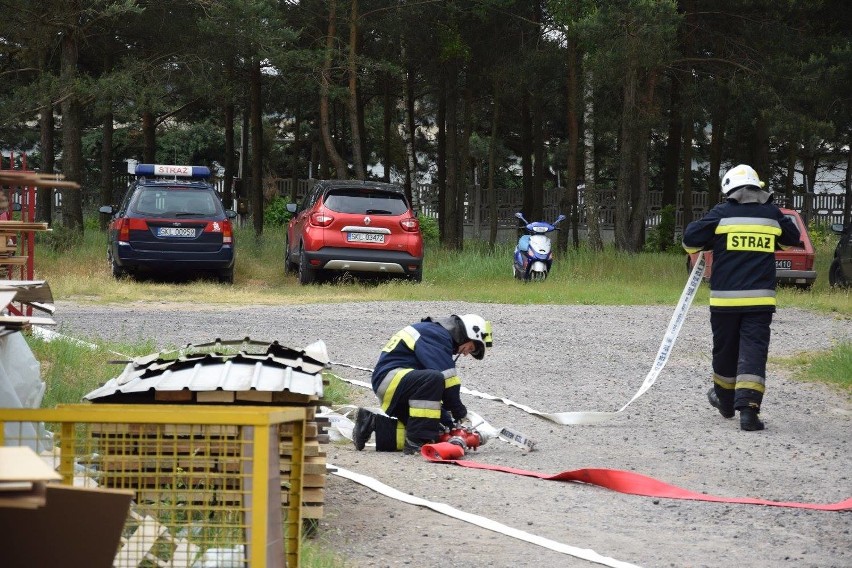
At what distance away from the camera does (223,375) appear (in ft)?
18.9

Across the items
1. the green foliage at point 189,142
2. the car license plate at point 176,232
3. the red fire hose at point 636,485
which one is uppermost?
the green foliage at point 189,142

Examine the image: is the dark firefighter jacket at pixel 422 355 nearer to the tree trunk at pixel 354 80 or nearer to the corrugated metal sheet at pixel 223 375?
the corrugated metal sheet at pixel 223 375

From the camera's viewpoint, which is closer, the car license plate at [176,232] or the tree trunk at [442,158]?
the car license plate at [176,232]

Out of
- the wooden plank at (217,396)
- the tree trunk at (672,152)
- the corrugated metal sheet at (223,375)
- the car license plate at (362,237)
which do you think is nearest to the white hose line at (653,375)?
the corrugated metal sheet at (223,375)

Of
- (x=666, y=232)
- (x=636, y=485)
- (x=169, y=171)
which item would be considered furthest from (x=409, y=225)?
(x=666, y=232)

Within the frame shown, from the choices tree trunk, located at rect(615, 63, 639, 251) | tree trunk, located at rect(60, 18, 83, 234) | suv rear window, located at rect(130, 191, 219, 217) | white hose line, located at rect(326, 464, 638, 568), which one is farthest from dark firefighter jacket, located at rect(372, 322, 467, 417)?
tree trunk, located at rect(60, 18, 83, 234)

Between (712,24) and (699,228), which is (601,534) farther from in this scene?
(712,24)

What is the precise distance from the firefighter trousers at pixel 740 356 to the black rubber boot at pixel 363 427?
111 inches

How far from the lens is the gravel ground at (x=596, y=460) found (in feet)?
19.2

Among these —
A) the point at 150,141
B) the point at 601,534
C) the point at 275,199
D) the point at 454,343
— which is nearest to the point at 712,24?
the point at 150,141

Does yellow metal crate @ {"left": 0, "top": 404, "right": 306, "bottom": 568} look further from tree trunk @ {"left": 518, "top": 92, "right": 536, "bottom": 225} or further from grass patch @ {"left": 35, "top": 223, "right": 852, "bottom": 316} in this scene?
tree trunk @ {"left": 518, "top": 92, "right": 536, "bottom": 225}

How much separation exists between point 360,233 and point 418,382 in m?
13.1

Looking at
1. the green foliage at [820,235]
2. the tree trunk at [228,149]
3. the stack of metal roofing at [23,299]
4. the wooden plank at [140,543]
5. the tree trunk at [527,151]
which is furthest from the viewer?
the tree trunk at [527,151]

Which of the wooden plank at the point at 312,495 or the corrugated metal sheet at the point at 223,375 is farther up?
the corrugated metal sheet at the point at 223,375
